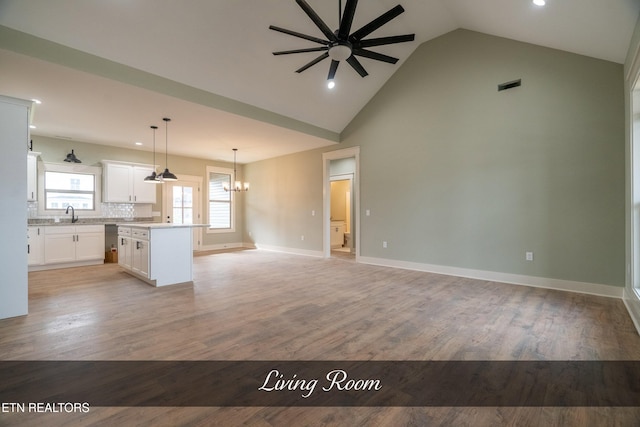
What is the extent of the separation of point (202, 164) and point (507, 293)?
26.9 ft

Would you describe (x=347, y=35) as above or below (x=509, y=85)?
below

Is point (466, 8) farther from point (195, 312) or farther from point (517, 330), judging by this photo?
point (195, 312)

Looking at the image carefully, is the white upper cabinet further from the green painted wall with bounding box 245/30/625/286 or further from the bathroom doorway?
the green painted wall with bounding box 245/30/625/286

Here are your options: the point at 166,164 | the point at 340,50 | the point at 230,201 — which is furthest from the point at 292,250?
the point at 340,50

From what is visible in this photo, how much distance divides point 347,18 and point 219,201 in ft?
24.5

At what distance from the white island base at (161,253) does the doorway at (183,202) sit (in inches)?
127

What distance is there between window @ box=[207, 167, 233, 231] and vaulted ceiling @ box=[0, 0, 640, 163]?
2934mm

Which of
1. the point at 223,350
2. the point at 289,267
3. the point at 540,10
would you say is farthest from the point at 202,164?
the point at 540,10

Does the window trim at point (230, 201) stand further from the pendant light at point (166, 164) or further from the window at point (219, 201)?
the pendant light at point (166, 164)

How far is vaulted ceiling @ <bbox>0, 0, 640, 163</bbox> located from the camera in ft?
10.1

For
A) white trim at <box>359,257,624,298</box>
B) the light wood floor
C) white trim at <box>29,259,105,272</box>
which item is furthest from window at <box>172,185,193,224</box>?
white trim at <box>359,257,624,298</box>

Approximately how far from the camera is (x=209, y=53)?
399 cm

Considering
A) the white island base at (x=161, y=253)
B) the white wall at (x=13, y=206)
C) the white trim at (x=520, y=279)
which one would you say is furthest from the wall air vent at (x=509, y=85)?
the white wall at (x=13, y=206)

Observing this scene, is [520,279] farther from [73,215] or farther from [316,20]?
[73,215]
